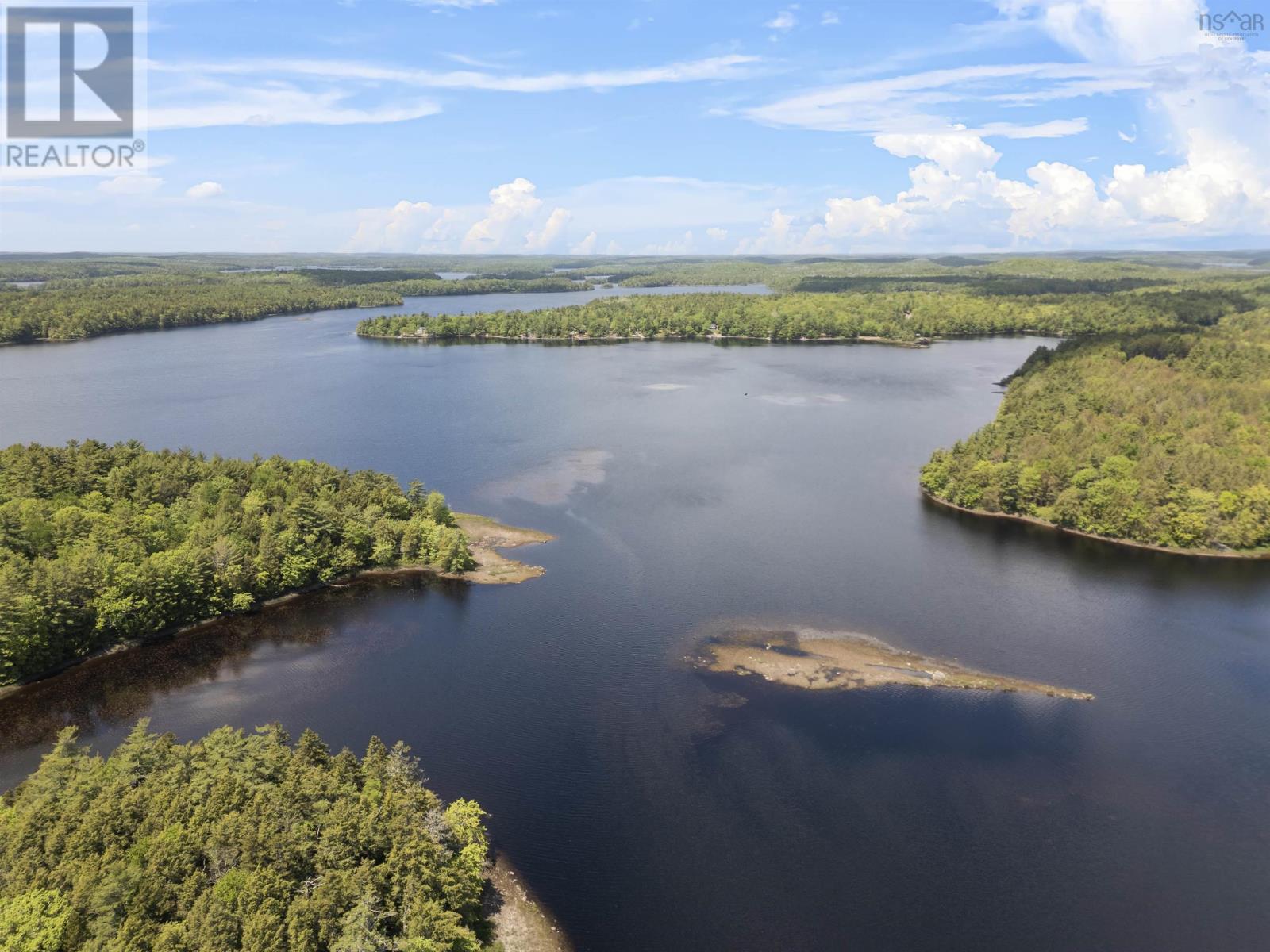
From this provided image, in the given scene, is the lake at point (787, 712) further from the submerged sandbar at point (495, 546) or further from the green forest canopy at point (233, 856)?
the green forest canopy at point (233, 856)

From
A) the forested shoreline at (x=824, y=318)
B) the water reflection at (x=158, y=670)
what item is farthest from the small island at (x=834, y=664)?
the forested shoreline at (x=824, y=318)

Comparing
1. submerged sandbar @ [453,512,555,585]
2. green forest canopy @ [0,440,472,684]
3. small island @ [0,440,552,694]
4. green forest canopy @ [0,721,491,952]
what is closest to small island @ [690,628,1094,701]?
submerged sandbar @ [453,512,555,585]

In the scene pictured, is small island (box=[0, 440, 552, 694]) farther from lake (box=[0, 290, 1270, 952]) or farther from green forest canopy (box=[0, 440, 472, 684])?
lake (box=[0, 290, 1270, 952])

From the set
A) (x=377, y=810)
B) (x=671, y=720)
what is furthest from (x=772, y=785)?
(x=377, y=810)

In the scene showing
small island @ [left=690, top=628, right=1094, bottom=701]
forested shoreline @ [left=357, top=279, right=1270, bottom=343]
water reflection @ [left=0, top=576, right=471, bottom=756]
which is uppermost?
forested shoreline @ [left=357, top=279, right=1270, bottom=343]

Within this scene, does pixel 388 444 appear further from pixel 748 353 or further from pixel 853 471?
pixel 748 353
